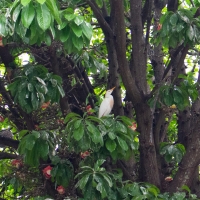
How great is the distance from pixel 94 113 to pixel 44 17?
185 centimetres

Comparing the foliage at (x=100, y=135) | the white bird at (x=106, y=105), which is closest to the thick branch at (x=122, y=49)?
the white bird at (x=106, y=105)

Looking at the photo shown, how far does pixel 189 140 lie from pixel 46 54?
1.41 meters

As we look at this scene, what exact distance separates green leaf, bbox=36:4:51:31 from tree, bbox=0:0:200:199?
0.23 m

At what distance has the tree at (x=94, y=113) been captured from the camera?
3.26 m

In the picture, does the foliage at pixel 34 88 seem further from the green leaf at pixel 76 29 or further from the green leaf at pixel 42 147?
the green leaf at pixel 76 29

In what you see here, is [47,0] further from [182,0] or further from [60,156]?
[182,0]

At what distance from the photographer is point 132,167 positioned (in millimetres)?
4293

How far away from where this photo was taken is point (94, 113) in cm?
419

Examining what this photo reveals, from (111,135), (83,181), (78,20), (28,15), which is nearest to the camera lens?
(28,15)

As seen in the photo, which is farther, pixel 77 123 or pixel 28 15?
pixel 77 123

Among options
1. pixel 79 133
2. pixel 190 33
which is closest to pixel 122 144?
pixel 79 133

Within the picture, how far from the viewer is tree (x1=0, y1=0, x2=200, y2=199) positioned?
326cm

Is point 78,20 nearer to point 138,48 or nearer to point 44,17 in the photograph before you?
point 44,17

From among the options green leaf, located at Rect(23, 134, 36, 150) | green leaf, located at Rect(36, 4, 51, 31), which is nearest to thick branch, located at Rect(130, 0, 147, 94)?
green leaf, located at Rect(23, 134, 36, 150)
